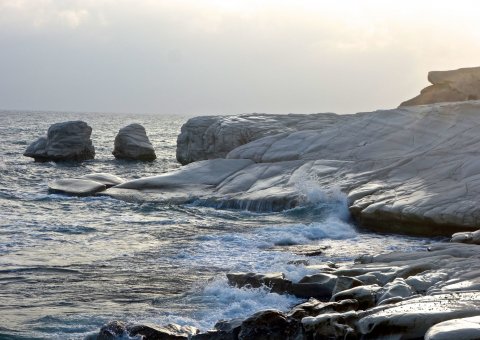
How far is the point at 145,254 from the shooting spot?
703 inches

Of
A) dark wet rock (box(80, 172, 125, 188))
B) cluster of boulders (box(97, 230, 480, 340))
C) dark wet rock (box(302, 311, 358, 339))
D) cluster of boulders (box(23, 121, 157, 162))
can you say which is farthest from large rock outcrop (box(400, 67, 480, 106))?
dark wet rock (box(302, 311, 358, 339))

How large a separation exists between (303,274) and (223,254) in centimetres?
389

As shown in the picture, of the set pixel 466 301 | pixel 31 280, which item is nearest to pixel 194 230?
pixel 31 280

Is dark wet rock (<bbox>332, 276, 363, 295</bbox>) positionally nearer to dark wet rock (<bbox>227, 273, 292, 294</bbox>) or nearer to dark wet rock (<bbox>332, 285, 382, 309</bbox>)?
dark wet rock (<bbox>332, 285, 382, 309</bbox>)

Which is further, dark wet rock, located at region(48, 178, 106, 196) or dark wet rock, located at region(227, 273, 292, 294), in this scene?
dark wet rock, located at region(48, 178, 106, 196)

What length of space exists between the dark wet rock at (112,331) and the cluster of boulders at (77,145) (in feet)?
121

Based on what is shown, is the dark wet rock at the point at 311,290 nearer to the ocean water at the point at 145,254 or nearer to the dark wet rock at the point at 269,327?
the ocean water at the point at 145,254

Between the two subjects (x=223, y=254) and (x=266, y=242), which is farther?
(x=266, y=242)

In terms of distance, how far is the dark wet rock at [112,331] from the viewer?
10398 mm

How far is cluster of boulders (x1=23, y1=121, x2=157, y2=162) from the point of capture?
153 ft

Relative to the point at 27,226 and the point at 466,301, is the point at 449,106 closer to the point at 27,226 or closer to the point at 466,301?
the point at 27,226

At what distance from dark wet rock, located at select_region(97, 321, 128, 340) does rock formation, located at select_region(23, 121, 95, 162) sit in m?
37.0

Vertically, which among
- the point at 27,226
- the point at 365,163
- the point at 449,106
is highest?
the point at 449,106

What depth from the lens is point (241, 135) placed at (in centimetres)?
4125
